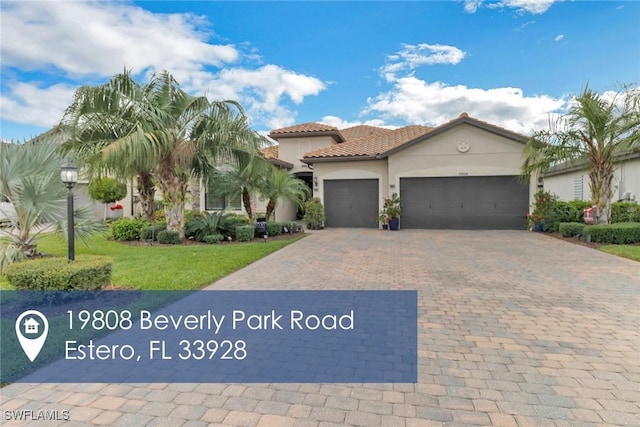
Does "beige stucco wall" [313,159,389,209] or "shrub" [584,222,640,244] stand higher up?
"beige stucco wall" [313,159,389,209]

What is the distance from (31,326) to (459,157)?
1614 cm

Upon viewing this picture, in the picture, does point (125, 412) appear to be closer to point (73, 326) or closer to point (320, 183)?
point (73, 326)

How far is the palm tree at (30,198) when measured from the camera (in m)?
6.05

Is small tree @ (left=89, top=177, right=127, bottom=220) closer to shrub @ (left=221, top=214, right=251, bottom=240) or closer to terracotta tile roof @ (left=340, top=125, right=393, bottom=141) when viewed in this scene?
shrub @ (left=221, top=214, right=251, bottom=240)

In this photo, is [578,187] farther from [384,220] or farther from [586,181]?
[384,220]

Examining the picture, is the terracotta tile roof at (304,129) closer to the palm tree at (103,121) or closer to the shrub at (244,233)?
the shrub at (244,233)

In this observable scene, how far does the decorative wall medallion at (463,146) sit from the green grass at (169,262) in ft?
31.3

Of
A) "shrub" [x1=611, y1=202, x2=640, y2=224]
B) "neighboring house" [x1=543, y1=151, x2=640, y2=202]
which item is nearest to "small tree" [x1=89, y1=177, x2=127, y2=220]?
"neighboring house" [x1=543, y1=151, x2=640, y2=202]

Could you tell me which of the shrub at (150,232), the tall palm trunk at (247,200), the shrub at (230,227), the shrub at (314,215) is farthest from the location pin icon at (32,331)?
the shrub at (314,215)

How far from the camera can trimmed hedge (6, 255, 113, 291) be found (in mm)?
4719

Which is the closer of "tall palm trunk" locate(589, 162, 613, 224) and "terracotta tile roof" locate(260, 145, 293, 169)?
"tall palm trunk" locate(589, 162, 613, 224)

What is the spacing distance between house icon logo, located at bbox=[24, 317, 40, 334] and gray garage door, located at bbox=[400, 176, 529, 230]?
1479cm

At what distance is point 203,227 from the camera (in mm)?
12242

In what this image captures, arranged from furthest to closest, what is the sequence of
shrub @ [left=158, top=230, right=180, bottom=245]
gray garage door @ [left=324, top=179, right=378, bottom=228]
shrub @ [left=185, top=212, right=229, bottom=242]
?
gray garage door @ [left=324, top=179, right=378, bottom=228] < shrub @ [left=185, top=212, right=229, bottom=242] < shrub @ [left=158, top=230, right=180, bottom=245]
